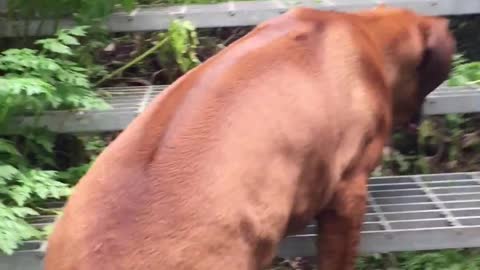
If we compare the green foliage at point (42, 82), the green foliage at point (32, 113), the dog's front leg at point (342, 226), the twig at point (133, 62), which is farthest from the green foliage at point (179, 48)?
the dog's front leg at point (342, 226)

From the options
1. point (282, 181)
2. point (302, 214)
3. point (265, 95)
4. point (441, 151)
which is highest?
point (265, 95)

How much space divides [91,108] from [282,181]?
99 cm

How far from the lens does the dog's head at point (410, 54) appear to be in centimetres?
262

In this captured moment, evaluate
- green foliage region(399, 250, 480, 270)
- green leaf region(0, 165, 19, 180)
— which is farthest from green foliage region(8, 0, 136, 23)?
green foliage region(399, 250, 480, 270)

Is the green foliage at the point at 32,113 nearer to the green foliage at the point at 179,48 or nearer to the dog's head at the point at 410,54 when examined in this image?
the green foliage at the point at 179,48

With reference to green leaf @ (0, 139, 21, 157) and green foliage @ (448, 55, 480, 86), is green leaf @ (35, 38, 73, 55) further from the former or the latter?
green foliage @ (448, 55, 480, 86)

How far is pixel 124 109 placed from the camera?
296 centimetres

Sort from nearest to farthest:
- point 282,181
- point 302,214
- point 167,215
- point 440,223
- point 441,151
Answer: point 167,215 < point 282,181 < point 302,214 < point 440,223 < point 441,151

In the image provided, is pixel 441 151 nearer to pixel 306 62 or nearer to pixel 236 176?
pixel 306 62

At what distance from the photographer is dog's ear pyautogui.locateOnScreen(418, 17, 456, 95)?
2.72 meters

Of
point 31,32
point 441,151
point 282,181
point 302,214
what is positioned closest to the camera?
point 282,181

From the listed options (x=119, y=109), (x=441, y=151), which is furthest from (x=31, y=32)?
(x=441, y=151)

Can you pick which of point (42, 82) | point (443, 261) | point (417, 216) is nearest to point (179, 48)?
point (42, 82)

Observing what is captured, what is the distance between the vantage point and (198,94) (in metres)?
2.04
